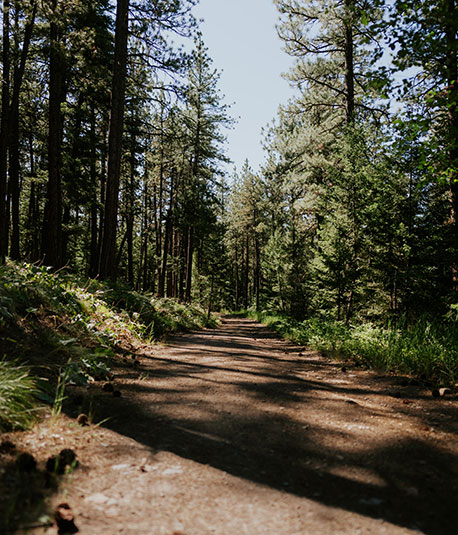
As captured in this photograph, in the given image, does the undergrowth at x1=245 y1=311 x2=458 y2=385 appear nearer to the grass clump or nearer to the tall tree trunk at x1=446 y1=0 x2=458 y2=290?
the tall tree trunk at x1=446 y1=0 x2=458 y2=290

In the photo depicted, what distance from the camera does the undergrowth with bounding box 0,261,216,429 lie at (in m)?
2.81

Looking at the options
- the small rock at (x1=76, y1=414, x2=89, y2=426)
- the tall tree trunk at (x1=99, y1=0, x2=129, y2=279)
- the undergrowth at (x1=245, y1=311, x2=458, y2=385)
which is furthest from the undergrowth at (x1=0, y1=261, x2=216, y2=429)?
the undergrowth at (x1=245, y1=311, x2=458, y2=385)

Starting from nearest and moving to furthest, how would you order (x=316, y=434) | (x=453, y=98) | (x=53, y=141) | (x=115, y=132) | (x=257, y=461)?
1. (x=257, y=461)
2. (x=316, y=434)
3. (x=453, y=98)
4. (x=53, y=141)
5. (x=115, y=132)

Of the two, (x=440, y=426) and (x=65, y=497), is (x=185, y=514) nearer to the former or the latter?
(x=65, y=497)

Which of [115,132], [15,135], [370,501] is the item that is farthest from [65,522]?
[15,135]

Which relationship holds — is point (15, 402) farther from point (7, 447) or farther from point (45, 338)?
point (45, 338)

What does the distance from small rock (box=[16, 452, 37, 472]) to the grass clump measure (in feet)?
1.78

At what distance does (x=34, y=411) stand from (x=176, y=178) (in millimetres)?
28011

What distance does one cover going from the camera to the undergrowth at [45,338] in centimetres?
A: 281

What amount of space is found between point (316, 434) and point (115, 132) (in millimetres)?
11218

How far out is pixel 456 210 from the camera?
334 inches

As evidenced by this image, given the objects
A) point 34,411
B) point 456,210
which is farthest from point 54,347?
point 456,210

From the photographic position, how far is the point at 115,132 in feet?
36.1

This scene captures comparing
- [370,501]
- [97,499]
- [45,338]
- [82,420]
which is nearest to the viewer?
[97,499]
